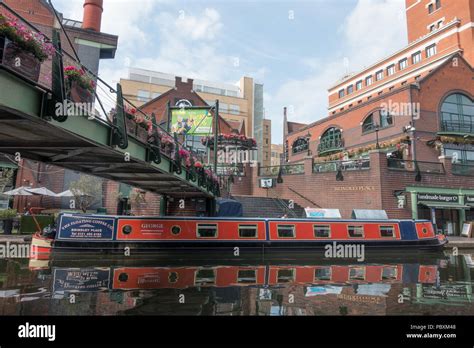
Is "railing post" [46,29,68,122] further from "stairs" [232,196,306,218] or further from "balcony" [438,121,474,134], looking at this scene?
"balcony" [438,121,474,134]

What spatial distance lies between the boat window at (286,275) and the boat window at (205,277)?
6.85 feet

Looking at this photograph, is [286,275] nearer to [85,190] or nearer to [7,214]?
[85,190]

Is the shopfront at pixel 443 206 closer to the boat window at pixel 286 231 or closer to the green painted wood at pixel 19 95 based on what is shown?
the boat window at pixel 286 231

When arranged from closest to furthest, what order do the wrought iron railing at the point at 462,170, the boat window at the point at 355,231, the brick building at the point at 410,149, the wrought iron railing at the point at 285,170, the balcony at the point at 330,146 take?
the boat window at the point at 355,231, the brick building at the point at 410,149, the wrought iron railing at the point at 462,170, the wrought iron railing at the point at 285,170, the balcony at the point at 330,146

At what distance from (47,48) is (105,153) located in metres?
2.99

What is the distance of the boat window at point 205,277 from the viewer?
Answer: 1009cm

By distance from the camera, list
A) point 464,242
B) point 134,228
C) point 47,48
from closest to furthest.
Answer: point 47,48 < point 134,228 < point 464,242

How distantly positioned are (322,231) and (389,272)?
13.3ft

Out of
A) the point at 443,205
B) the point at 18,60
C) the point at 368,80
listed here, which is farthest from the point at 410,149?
the point at 368,80

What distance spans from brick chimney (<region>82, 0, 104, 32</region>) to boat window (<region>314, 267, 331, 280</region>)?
82.1 ft

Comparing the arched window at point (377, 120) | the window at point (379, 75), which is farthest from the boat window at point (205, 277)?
the window at point (379, 75)
